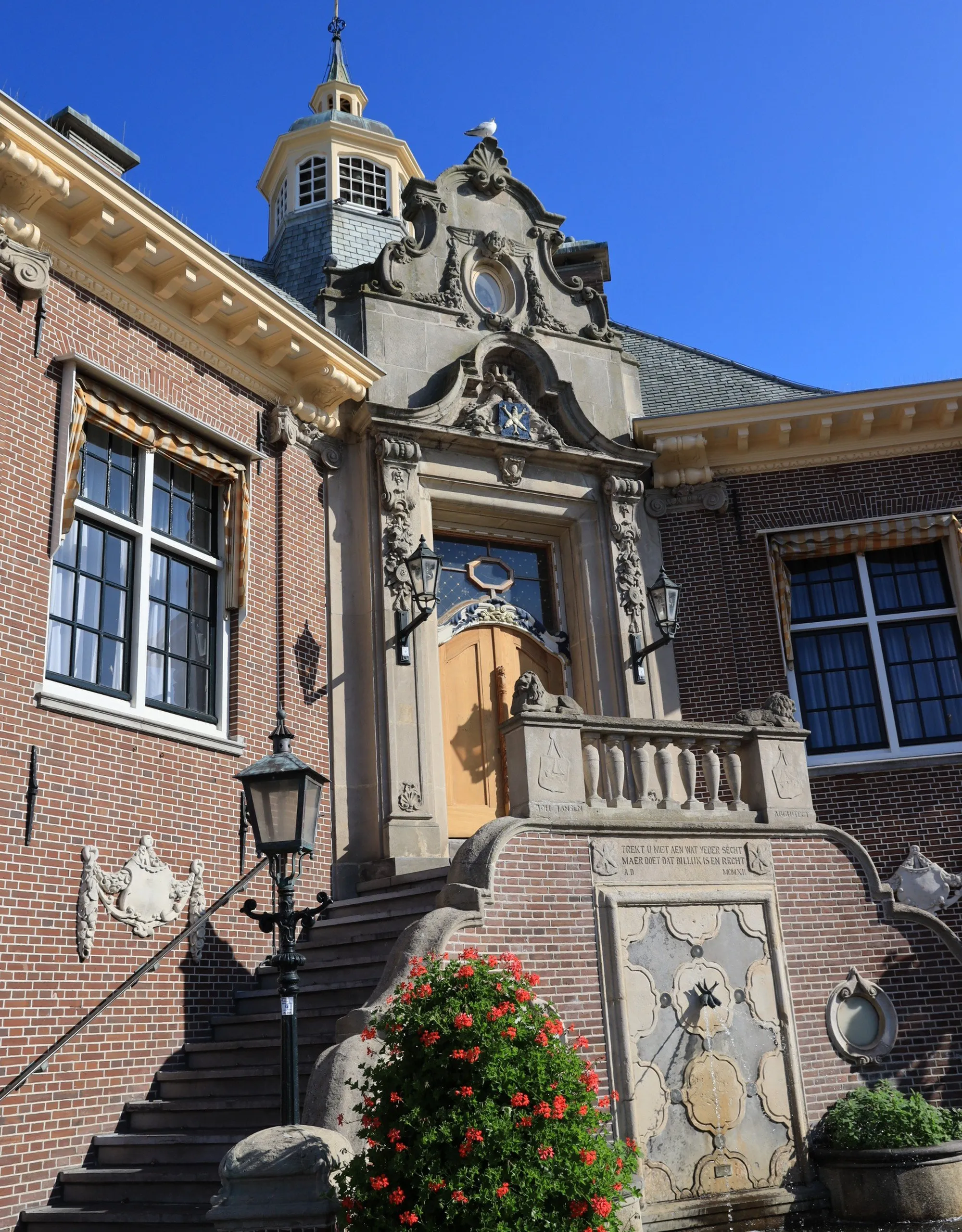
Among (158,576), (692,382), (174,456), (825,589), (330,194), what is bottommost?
(158,576)

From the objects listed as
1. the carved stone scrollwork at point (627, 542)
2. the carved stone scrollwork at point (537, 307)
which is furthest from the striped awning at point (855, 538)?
the carved stone scrollwork at point (537, 307)

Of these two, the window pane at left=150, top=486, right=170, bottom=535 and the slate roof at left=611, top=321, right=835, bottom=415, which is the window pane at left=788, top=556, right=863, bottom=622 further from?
the window pane at left=150, top=486, right=170, bottom=535

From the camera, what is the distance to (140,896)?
369 inches

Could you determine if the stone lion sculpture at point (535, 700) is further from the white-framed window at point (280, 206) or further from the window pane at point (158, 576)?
the white-framed window at point (280, 206)

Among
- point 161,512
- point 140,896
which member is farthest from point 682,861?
point 161,512

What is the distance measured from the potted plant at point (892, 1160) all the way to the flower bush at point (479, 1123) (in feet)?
11.1

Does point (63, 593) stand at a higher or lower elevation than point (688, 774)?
higher

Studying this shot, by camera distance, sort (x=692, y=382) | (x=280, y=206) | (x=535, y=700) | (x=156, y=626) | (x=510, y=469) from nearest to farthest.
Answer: (x=535, y=700) < (x=156, y=626) < (x=510, y=469) < (x=692, y=382) < (x=280, y=206)

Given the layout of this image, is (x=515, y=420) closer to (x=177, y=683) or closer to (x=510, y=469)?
(x=510, y=469)

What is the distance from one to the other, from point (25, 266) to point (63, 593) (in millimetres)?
2653

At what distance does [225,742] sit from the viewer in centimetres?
1054

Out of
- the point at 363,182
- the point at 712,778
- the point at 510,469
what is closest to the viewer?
the point at 712,778

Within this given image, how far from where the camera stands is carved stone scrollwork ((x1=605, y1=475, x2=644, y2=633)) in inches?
529

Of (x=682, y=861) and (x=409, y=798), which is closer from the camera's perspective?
(x=682, y=861)
